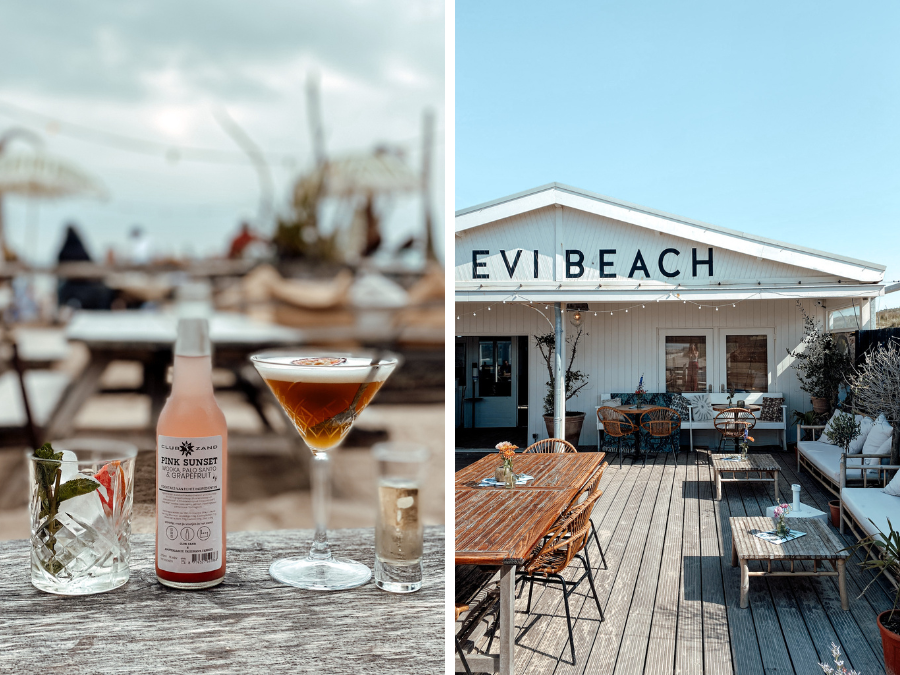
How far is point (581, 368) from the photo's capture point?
10422mm

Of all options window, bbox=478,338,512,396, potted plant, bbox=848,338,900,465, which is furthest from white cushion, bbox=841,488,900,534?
window, bbox=478,338,512,396

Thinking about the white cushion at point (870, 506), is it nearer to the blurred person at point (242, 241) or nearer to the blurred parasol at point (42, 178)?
the blurred person at point (242, 241)

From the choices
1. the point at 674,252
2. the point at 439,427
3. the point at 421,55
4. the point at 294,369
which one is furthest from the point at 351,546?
the point at 674,252

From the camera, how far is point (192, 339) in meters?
0.71

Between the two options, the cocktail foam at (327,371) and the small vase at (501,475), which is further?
the small vase at (501,475)

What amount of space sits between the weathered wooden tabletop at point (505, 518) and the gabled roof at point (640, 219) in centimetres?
483

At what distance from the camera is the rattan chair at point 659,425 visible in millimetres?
9188

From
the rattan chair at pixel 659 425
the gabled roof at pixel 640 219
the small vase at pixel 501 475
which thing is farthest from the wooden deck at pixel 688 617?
the gabled roof at pixel 640 219

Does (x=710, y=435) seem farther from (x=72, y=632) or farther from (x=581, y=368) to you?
(x=72, y=632)

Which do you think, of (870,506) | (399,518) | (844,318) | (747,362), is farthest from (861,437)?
(399,518)

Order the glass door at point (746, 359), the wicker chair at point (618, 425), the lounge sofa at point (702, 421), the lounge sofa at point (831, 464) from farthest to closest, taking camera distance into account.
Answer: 1. the glass door at point (746, 359)
2. the lounge sofa at point (702, 421)
3. the wicker chair at point (618, 425)
4. the lounge sofa at point (831, 464)

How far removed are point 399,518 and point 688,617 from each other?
3.68 meters

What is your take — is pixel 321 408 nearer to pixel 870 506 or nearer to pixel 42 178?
pixel 42 178

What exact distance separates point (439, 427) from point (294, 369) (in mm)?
1035
